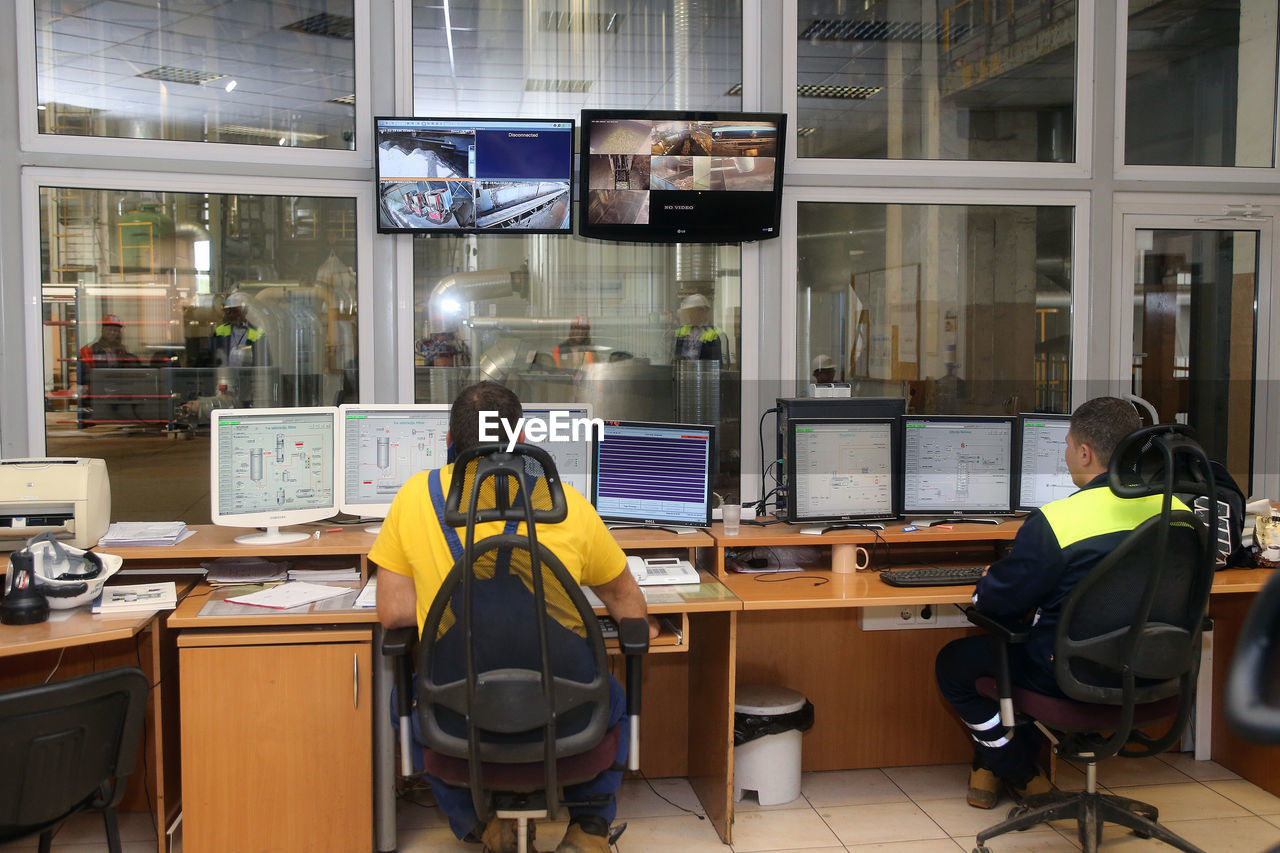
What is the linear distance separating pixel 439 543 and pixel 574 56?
100 inches

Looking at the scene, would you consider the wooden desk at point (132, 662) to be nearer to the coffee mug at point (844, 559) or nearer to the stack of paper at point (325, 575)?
the stack of paper at point (325, 575)

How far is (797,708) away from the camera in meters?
3.18

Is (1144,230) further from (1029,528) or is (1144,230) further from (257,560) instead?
(257,560)

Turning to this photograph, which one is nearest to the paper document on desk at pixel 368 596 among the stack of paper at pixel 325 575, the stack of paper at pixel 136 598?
the stack of paper at pixel 325 575

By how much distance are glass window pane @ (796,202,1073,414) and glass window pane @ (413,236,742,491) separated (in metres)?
0.38

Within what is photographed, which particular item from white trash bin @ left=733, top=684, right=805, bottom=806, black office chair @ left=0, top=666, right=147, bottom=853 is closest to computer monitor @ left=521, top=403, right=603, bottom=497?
white trash bin @ left=733, top=684, right=805, bottom=806

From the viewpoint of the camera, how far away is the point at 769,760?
124 inches

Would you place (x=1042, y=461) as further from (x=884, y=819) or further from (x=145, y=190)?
(x=145, y=190)

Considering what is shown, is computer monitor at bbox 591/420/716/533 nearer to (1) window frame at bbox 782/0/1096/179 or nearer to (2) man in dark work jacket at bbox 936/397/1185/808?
(2) man in dark work jacket at bbox 936/397/1185/808

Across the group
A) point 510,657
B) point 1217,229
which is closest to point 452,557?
point 510,657

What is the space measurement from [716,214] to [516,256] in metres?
0.82

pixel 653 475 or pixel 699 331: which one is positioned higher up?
pixel 699 331

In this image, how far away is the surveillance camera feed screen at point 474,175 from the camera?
3.58 metres

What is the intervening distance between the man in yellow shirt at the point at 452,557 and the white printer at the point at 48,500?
44.4 inches
